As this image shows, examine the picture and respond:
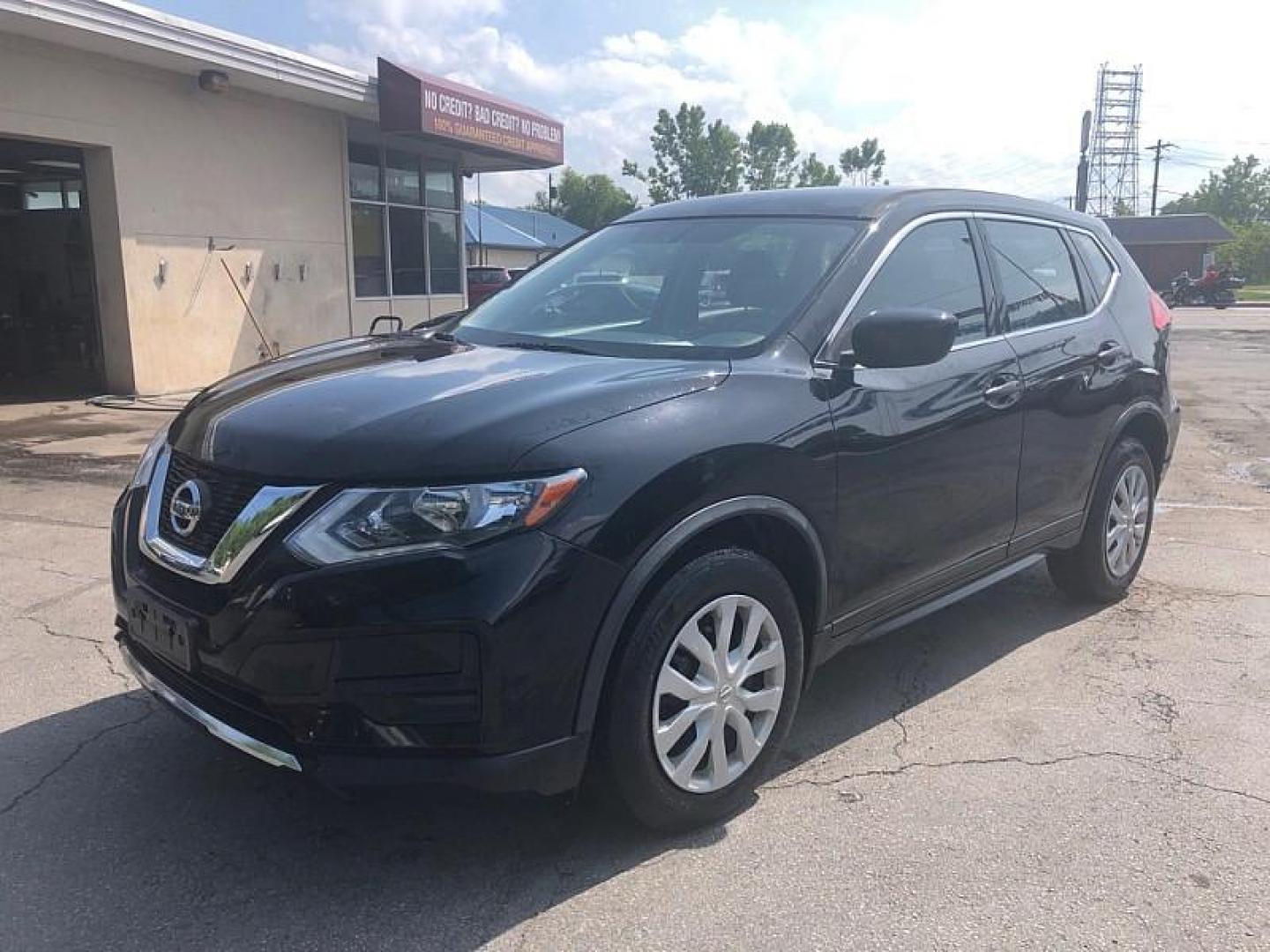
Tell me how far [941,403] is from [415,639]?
6.74 ft

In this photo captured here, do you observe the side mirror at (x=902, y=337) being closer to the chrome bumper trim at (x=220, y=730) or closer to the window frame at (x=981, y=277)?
the window frame at (x=981, y=277)

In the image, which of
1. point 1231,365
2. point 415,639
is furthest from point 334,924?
point 1231,365

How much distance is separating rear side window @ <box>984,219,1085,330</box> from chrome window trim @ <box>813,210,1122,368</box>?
0.08 ft

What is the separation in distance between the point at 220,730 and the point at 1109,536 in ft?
12.8

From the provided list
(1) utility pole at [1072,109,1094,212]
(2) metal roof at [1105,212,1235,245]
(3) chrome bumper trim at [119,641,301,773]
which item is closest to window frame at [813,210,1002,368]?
(3) chrome bumper trim at [119,641,301,773]

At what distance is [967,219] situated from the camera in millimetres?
4109

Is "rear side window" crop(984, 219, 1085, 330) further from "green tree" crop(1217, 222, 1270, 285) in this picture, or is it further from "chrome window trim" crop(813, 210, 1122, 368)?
"green tree" crop(1217, 222, 1270, 285)

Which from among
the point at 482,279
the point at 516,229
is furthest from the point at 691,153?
the point at 482,279

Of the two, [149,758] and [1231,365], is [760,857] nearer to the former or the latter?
[149,758]

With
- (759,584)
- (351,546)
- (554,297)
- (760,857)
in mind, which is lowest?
(760,857)

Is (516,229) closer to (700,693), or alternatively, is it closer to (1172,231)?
(1172,231)

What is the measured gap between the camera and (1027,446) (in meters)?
4.07

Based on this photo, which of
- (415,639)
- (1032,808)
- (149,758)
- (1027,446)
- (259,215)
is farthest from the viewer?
(259,215)

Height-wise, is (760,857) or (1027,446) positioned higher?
(1027,446)
